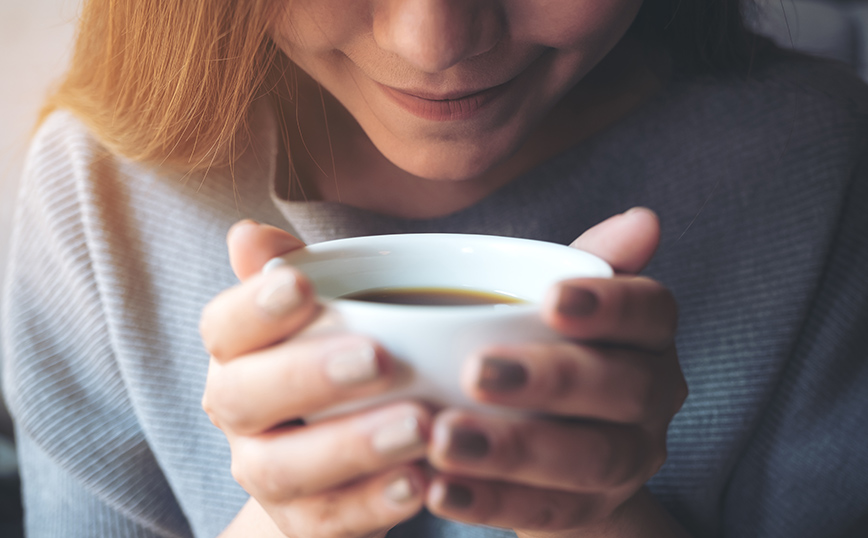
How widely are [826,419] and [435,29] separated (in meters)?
0.67

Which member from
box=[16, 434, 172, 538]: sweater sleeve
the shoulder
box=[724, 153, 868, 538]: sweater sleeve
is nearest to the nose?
the shoulder

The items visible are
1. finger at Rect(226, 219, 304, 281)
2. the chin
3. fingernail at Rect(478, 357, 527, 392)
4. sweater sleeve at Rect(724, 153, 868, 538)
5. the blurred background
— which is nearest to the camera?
fingernail at Rect(478, 357, 527, 392)

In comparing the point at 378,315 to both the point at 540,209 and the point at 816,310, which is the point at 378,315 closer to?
the point at 540,209

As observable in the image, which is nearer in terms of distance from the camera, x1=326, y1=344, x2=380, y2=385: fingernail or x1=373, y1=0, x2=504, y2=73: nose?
x1=326, y1=344, x2=380, y2=385: fingernail

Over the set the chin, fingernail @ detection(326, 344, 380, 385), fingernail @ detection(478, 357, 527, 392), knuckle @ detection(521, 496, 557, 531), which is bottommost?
knuckle @ detection(521, 496, 557, 531)

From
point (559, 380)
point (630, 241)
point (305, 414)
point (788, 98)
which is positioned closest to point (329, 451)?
point (305, 414)

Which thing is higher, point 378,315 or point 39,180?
point 378,315

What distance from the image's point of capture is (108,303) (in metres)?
0.81

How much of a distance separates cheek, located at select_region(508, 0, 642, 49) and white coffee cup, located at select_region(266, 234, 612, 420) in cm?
22

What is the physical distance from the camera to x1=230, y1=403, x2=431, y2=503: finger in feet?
0.99

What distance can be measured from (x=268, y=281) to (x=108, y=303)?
0.59 metres

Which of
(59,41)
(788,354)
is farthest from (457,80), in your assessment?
(59,41)

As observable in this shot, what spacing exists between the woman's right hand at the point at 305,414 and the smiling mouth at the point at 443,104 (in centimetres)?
31

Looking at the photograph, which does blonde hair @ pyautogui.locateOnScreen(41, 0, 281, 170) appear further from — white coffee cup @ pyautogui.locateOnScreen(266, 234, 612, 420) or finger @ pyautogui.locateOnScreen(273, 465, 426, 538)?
finger @ pyautogui.locateOnScreen(273, 465, 426, 538)
